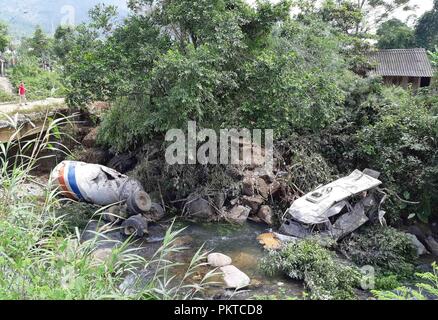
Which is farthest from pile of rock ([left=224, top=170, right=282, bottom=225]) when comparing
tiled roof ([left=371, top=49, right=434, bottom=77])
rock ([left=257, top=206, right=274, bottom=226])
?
tiled roof ([left=371, top=49, right=434, bottom=77])

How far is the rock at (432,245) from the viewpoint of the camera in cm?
850

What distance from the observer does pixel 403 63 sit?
1902cm

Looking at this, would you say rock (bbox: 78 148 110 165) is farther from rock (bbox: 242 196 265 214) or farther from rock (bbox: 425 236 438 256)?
rock (bbox: 425 236 438 256)

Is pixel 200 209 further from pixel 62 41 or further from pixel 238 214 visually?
pixel 62 41

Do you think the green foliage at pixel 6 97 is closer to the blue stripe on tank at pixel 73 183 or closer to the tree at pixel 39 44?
the blue stripe on tank at pixel 73 183

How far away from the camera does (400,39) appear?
23.1m

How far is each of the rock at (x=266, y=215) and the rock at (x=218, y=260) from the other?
2.24m

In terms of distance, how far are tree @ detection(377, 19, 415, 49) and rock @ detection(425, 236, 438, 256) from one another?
17.3 metres

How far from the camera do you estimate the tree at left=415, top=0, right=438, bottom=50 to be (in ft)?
72.8

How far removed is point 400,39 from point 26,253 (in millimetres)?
25005

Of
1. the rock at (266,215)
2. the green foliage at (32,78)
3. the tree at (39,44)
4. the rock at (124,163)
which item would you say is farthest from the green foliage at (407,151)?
the tree at (39,44)

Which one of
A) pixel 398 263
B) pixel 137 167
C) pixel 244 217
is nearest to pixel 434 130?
pixel 398 263

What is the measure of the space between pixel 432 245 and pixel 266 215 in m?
3.86
